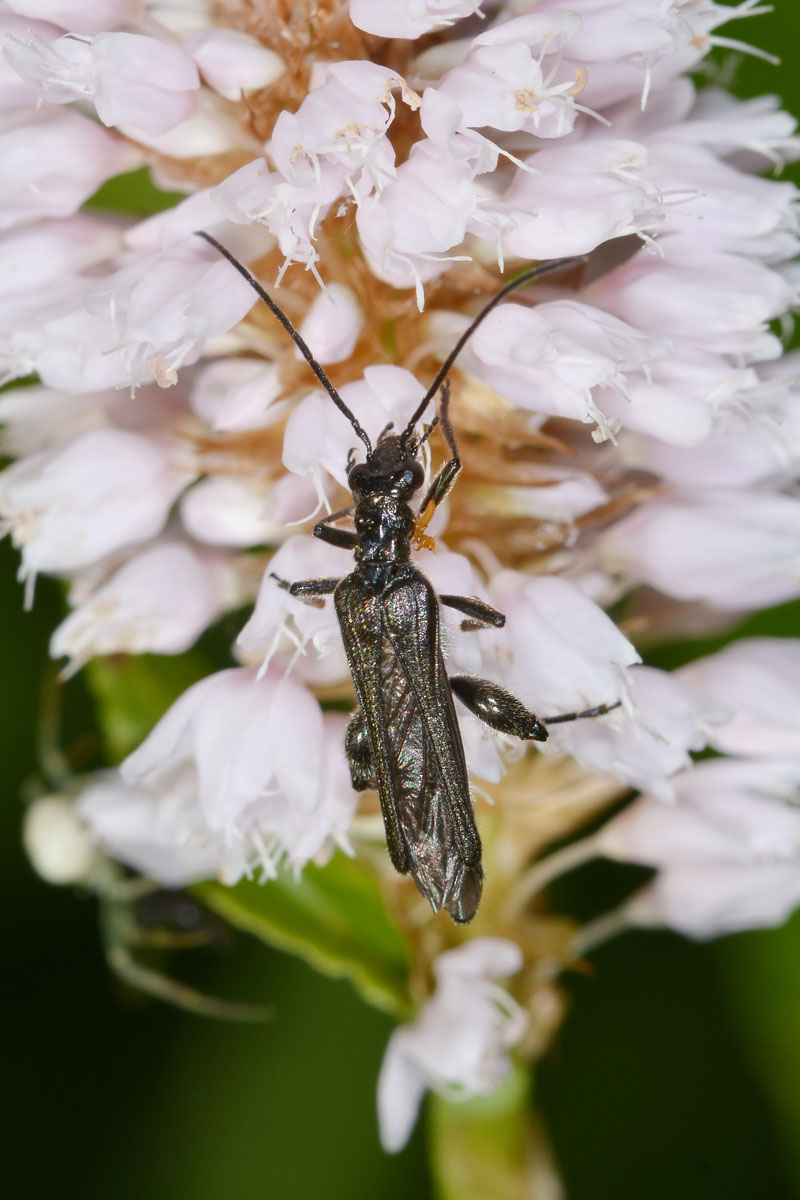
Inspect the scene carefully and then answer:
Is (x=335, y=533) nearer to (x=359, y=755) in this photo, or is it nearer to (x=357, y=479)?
(x=357, y=479)

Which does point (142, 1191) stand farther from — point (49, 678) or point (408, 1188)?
point (49, 678)

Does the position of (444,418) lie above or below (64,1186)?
above

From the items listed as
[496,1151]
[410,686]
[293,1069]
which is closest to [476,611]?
[410,686]

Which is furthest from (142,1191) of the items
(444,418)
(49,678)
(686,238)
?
(686,238)

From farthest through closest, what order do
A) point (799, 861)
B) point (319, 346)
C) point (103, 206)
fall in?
point (103, 206) < point (799, 861) < point (319, 346)

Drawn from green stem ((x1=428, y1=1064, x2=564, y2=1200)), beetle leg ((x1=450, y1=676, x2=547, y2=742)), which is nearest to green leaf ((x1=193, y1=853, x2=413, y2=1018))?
green stem ((x1=428, y1=1064, x2=564, y2=1200))

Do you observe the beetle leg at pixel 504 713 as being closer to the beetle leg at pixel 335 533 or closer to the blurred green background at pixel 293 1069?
the beetle leg at pixel 335 533
